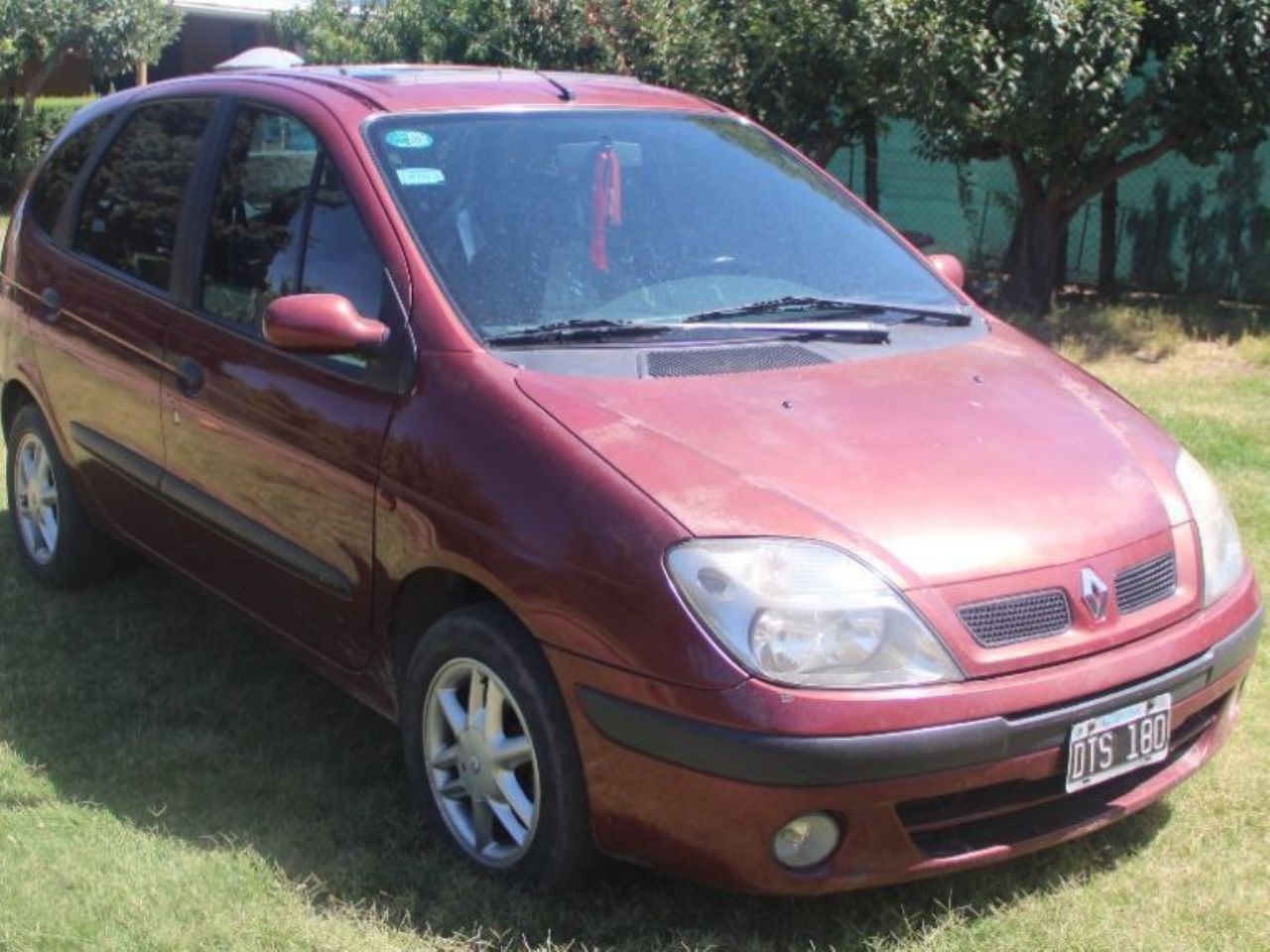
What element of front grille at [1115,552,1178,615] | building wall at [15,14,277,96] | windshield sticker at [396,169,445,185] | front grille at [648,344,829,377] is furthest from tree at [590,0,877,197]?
building wall at [15,14,277,96]

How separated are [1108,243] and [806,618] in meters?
9.43

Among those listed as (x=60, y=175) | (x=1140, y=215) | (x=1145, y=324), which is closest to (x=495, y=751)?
(x=60, y=175)

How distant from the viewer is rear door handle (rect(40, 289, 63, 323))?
16.8 feet

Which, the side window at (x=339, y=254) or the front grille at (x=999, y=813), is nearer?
the front grille at (x=999, y=813)

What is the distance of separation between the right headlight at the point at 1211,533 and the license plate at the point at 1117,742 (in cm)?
34

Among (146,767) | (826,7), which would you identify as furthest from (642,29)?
(146,767)

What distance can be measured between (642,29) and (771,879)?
9.67 metres

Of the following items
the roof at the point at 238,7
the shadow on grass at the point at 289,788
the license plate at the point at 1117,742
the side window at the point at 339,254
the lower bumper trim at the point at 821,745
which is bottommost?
the shadow on grass at the point at 289,788

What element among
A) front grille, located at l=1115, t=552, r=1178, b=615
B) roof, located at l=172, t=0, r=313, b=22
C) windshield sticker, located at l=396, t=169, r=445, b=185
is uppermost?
roof, located at l=172, t=0, r=313, b=22

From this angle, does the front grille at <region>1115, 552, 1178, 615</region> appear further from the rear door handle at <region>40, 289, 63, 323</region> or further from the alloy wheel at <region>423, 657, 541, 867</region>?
the rear door handle at <region>40, 289, 63, 323</region>

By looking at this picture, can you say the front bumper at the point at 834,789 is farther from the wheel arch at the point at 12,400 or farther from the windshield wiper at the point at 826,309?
the wheel arch at the point at 12,400

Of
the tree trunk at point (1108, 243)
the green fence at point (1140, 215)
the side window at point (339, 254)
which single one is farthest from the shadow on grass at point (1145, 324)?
the side window at point (339, 254)

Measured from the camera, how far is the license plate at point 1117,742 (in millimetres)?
3076

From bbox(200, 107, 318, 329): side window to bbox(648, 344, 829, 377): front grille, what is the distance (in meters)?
1.11
